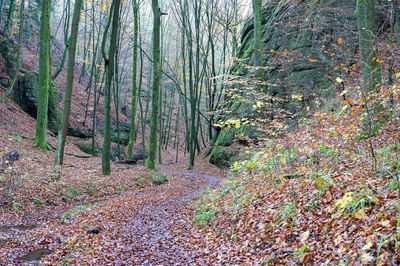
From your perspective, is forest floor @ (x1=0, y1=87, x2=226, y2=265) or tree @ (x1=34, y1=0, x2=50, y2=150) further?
tree @ (x1=34, y1=0, x2=50, y2=150)

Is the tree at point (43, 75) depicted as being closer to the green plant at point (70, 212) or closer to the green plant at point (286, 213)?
the green plant at point (70, 212)

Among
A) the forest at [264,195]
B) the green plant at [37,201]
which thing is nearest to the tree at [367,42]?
the forest at [264,195]

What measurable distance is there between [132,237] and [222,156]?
1428 cm

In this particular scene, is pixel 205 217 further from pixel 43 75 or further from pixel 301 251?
pixel 43 75

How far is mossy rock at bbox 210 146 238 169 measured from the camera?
18641 mm

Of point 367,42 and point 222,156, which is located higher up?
point 367,42

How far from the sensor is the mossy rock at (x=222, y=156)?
18.6 m

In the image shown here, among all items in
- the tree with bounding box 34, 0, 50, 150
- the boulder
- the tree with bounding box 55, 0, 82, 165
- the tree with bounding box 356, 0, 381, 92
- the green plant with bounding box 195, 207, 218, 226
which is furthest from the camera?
the boulder

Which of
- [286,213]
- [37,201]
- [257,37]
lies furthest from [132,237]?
[257,37]

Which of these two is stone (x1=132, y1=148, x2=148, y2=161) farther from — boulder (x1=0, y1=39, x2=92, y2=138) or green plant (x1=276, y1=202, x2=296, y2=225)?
green plant (x1=276, y1=202, x2=296, y2=225)

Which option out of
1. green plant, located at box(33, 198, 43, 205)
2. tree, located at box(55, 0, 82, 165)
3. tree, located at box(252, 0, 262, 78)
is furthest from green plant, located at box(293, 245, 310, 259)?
tree, located at box(252, 0, 262, 78)

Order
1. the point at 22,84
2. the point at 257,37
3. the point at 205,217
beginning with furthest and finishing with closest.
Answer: the point at 22,84, the point at 257,37, the point at 205,217

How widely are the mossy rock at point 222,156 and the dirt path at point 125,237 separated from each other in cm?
1054

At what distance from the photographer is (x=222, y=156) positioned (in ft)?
64.5
